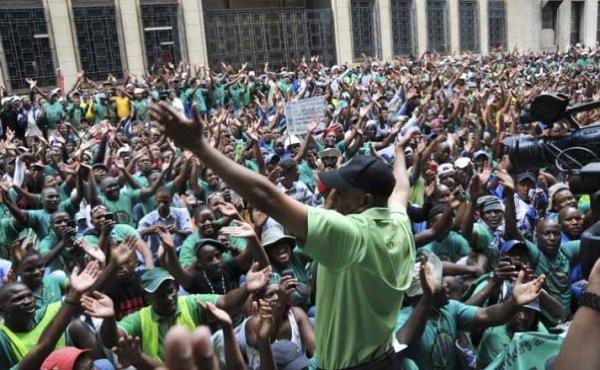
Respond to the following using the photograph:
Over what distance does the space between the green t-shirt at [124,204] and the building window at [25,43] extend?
1238cm

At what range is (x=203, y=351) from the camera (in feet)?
3.82

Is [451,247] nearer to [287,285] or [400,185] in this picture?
[400,185]

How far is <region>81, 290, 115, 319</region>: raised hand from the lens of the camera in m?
2.77

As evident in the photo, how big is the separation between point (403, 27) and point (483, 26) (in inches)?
217

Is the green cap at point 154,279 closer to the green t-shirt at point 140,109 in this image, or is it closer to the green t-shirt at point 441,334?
the green t-shirt at point 441,334

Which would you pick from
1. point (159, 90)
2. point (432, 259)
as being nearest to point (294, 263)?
point (432, 259)

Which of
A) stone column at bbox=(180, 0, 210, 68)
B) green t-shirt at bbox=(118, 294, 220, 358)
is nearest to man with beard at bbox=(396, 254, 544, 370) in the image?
green t-shirt at bbox=(118, 294, 220, 358)

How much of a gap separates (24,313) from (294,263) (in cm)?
180

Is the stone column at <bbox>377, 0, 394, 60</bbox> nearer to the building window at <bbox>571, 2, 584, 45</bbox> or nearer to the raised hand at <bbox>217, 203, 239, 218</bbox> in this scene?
the building window at <bbox>571, 2, 584, 45</bbox>

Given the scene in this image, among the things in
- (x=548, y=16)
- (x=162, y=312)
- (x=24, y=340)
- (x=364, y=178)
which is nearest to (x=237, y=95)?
(x=162, y=312)

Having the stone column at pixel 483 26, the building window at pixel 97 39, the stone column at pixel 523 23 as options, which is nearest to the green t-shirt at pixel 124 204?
the building window at pixel 97 39

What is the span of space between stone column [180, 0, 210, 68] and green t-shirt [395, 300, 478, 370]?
17649mm

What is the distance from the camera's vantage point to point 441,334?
3129 mm

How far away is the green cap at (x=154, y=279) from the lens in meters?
3.28
